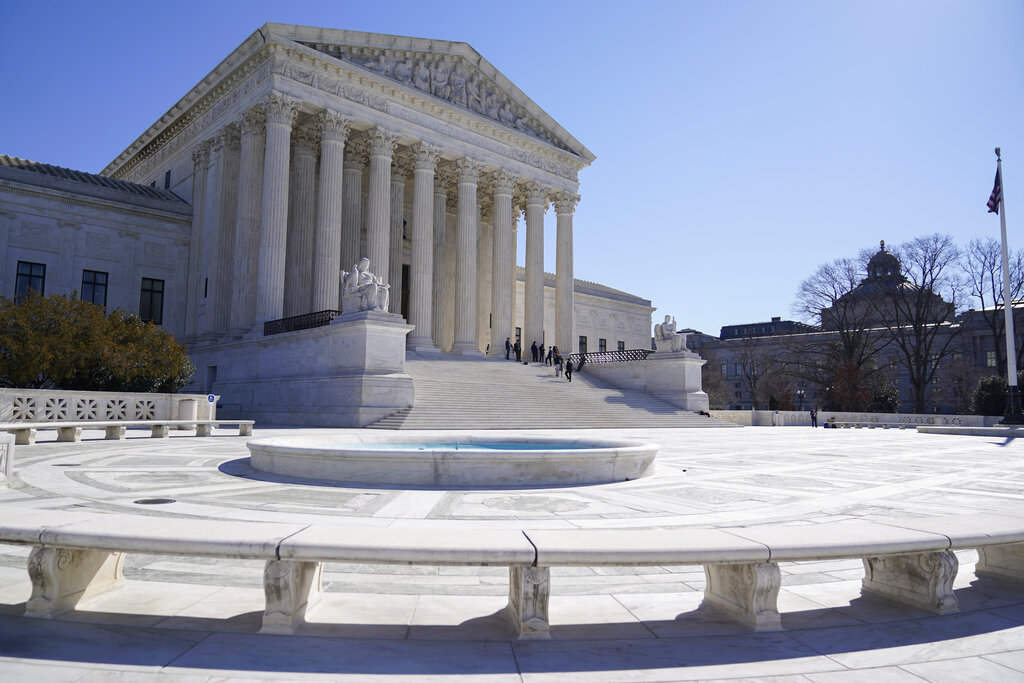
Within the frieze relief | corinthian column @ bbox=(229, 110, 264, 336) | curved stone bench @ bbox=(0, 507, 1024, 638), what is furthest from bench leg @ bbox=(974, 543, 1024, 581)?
the frieze relief

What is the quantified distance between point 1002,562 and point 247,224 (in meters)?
35.6

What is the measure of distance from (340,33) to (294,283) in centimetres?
1379

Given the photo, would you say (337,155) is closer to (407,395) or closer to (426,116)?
(426,116)

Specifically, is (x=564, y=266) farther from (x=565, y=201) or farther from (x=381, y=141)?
(x=381, y=141)

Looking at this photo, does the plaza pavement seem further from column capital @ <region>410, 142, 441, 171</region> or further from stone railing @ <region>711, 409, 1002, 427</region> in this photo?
column capital @ <region>410, 142, 441, 171</region>

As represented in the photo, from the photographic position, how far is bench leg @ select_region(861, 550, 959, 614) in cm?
505

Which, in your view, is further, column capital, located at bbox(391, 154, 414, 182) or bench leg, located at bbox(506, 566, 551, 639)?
column capital, located at bbox(391, 154, 414, 182)

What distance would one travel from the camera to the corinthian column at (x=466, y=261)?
4106 centimetres

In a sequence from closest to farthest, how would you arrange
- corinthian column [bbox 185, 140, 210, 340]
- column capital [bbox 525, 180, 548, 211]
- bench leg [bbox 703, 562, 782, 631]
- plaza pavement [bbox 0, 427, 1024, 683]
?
1. plaza pavement [bbox 0, 427, 1024, 683]
2. bench leg [bbox 703, 562, 782, 631]
3. corinthian column [bbox 185, 140, 210, 340]
4. column capital [bbox 525, 180, 548, 211]

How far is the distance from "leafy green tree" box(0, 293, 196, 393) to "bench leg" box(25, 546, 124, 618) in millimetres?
22209

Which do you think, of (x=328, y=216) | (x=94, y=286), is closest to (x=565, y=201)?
(x=328, y=216)

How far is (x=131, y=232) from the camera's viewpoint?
129 ft

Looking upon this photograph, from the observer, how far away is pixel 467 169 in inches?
1650

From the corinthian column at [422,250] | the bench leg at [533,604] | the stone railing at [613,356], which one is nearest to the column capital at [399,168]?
the corinthian column at [422,250]
